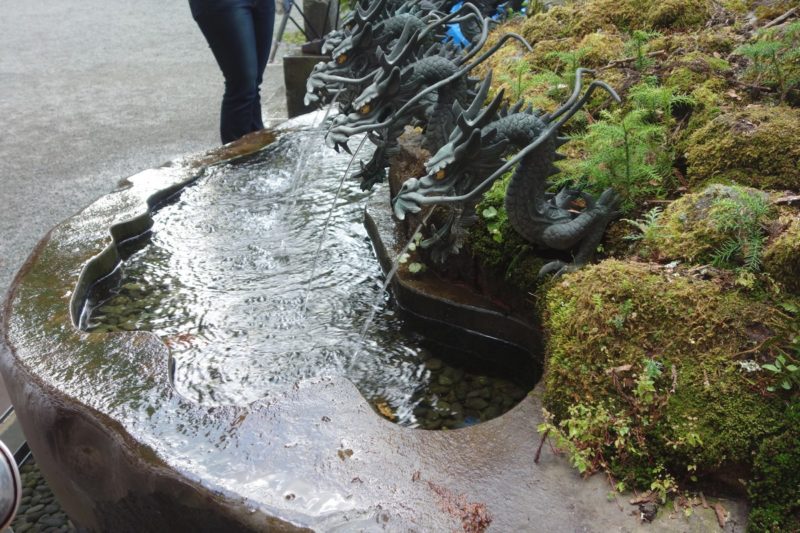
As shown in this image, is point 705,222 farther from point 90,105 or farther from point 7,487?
point 90,105

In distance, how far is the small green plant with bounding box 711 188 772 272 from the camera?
2.36 metres

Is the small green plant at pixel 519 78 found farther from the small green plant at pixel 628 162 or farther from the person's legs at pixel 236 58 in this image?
the person's legs at pixel 236 58

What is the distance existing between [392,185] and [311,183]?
109cm

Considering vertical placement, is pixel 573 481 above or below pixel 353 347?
above

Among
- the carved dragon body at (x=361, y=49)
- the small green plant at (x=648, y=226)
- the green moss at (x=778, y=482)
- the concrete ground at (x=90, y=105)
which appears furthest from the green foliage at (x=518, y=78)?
the concrete ground at (x=90, y=105)

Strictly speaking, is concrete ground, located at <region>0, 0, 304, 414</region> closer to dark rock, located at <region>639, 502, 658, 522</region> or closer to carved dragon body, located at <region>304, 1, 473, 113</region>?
carved dragon body, located at <region>304, 1, 473, 113</region>

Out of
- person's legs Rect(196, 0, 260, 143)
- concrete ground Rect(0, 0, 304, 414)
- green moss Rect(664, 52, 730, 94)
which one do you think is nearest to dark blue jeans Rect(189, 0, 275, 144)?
person's legs Rect(196, 0, 260, 143)

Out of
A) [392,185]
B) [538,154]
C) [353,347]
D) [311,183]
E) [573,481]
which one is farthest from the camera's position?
[311,183]

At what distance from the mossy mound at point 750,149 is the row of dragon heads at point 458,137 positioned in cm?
55

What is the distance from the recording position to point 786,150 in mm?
2869

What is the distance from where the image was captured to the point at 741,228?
8.01ft

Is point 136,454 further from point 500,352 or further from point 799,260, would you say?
point 799,260

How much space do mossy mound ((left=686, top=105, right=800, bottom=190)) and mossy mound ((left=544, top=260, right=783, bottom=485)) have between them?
87 centimetres

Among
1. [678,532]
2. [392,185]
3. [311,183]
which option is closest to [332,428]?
[678,532]
